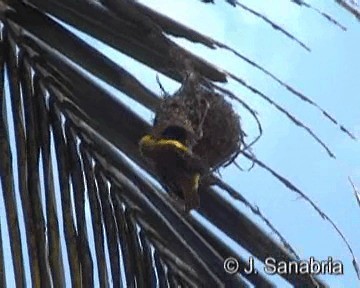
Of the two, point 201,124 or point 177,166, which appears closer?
point 177,166

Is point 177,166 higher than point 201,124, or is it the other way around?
point 201,124

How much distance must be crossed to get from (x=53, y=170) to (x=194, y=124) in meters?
0.48

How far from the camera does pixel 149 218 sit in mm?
2439

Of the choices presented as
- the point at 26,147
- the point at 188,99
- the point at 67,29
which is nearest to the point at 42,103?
the point at 26,147

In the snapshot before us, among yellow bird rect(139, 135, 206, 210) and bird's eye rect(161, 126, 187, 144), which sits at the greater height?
bird's eye rect(161, 126, 187, 144)

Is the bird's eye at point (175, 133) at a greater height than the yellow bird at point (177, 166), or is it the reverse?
the bird's eye at point (175, 133)

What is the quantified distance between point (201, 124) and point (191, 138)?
3.8 inches

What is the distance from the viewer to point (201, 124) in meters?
2.11

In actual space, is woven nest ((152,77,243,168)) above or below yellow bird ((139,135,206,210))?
above

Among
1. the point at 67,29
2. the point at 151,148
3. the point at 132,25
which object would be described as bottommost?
the point at 151,148

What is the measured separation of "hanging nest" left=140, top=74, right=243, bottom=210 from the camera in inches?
77.2

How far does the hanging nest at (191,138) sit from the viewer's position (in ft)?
6.43

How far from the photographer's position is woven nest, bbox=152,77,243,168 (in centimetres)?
202

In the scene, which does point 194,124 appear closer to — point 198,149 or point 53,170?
point 198,149
